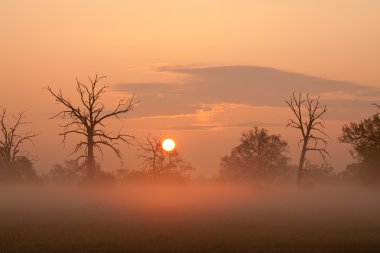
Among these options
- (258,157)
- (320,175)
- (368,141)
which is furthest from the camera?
(320,175)

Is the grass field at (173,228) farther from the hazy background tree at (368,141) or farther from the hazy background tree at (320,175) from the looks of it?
the hazy background tree at (320,175)

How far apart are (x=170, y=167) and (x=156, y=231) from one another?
64350 mm

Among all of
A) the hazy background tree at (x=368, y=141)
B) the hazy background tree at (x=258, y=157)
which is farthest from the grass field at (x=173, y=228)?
the hazy background tree at (x=258, y=157)

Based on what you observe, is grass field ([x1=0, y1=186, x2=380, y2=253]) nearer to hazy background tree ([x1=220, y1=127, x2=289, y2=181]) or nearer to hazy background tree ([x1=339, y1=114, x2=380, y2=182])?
hazy background tree ([x1=339, y1=114, x2=380, y2=182])

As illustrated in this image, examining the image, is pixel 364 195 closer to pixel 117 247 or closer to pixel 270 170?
pixel 270 170

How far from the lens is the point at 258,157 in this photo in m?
97.4

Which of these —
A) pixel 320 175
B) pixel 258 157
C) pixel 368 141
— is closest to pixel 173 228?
pixel 368 141

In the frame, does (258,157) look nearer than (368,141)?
No

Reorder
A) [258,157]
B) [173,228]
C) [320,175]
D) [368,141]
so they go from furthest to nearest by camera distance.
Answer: [320,175] < [258,157] < [368,141] < [173,228]

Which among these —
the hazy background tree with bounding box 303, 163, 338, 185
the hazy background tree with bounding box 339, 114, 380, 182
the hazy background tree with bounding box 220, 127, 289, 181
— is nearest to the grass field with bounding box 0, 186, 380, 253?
the hazy background tree with bounding box 339, 114, 380, 182

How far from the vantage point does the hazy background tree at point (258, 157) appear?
318ft

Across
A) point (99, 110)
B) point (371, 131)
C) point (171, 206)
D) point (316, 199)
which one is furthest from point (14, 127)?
point (371, 131)

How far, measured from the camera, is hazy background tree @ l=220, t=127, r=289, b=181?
9688cm

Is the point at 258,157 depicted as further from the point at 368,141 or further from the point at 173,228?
the point at 173,228
